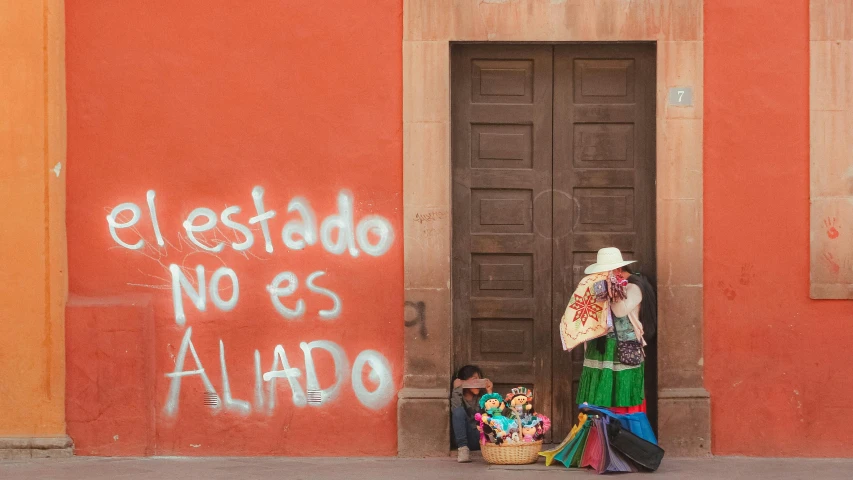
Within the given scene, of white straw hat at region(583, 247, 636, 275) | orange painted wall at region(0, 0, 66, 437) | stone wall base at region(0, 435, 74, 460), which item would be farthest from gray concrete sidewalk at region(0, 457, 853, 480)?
white straw hat at region(583, 247, 636, 275)

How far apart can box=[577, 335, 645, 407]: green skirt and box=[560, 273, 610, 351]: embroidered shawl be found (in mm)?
153

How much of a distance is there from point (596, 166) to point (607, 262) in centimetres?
95

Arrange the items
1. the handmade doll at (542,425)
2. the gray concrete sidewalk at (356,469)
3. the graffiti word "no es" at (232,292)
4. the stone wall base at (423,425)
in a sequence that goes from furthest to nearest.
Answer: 1. the graffiti word "no es" at (232,292)
2. the stone wall base at (423,425)
3. the handmade doll at (542,425)
4. the gray concrete sidewalk at (356,469)

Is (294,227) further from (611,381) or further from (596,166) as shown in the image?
(611,381)

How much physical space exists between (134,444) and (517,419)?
2.86 meters

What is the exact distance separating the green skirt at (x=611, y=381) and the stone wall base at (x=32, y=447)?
3.86 meters

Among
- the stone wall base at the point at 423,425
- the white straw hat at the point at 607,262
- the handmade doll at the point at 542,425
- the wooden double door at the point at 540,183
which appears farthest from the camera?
the wooden double door at the point at 540,183

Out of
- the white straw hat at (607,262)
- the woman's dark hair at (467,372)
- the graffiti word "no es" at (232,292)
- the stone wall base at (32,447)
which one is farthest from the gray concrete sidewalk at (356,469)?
the white straw hat at (607,262)

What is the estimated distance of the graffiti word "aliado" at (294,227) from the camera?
347 inches

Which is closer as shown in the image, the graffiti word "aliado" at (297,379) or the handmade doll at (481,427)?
the handmade doll at (481,427)

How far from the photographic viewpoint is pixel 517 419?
8398mm

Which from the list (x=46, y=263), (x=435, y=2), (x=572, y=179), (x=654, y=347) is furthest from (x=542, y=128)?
(x=46, y=263)

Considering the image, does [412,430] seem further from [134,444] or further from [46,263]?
[46,263]

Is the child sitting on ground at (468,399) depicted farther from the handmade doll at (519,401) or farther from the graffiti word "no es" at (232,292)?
→ the graffiti word "no es" at (232,292)
